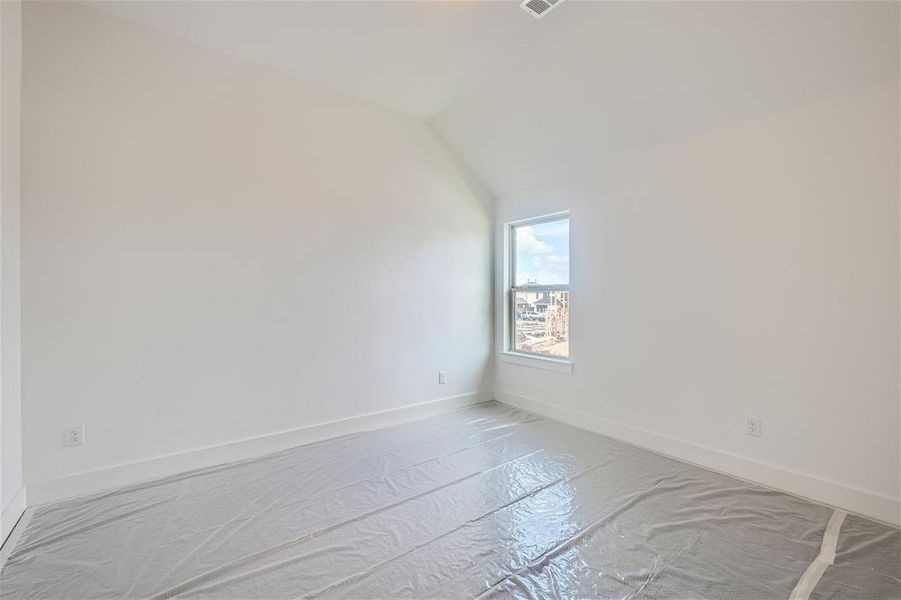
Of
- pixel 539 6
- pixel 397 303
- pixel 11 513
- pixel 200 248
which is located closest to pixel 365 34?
pixel 539 6

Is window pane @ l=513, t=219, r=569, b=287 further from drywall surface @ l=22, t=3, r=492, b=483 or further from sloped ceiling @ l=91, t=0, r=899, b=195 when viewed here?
drywall surface @ l=22, t=3, r=492, b=483

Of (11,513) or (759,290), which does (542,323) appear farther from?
(11,513)

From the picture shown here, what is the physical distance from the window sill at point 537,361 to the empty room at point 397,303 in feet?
0.30

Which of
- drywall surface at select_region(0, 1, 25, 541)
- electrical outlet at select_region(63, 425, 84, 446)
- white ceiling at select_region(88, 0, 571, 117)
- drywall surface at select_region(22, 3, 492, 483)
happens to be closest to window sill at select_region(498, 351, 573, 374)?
drywall surface at select_region(22, 3, 492, 483)

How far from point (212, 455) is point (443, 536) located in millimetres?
1748

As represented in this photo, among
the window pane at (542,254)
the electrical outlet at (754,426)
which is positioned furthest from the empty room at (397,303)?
the window pane at (542,254)

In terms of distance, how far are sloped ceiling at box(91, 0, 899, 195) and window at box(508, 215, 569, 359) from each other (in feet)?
2.68

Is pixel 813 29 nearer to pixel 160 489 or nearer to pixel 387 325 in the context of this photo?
pixel 387 325

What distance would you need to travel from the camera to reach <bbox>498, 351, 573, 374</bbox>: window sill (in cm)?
364

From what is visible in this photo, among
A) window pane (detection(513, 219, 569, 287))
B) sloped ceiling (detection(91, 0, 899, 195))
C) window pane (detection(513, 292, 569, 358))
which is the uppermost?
sloped ceiling (detection(91, 0, 899, 195))

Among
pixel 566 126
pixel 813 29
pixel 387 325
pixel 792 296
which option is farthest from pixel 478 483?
pixel 813 29

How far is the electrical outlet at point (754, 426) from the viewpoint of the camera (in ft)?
8.21

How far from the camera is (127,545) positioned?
1.87 metres

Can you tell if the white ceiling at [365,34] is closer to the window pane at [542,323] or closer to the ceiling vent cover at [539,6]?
the ceiling vent cover at [539,6]
